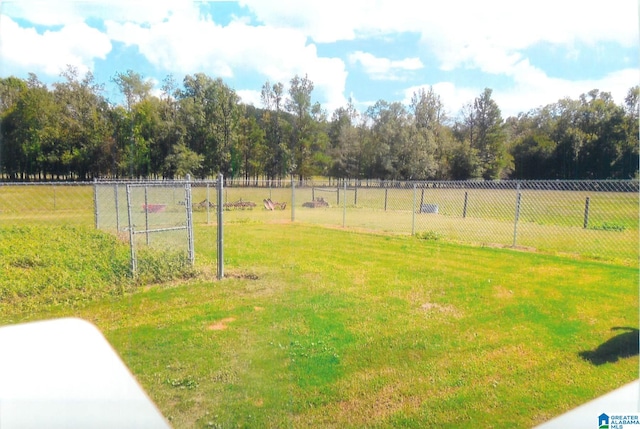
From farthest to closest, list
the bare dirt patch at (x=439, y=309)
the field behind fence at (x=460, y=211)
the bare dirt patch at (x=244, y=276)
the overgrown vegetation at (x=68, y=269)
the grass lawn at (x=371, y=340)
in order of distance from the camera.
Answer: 1. the bare dirt patch at (x=244, y=276)
2. the field behind fence at (x=460, y=211)
3. the overgrown vegetation at (x=68, y=269)
4. the bare dirt patch at (x=439, y=309)
5. the grass lawn at (x=371, y=340)

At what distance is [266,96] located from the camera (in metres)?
2.28

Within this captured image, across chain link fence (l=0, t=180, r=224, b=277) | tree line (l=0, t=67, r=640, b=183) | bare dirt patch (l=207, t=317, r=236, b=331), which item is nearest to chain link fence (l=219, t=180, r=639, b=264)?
tree line (l=0, t=67, r=640, b=183)

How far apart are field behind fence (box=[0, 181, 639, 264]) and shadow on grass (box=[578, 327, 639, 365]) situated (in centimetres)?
126

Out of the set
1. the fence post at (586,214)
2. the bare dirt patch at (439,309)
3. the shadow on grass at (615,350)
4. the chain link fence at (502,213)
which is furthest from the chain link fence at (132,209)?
the fence post at (586,214)

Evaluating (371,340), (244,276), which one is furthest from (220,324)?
(244,276)

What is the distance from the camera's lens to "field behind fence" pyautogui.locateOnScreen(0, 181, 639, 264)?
11.7 feet

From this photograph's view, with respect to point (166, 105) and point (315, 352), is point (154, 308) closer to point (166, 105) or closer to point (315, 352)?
point (315, 352)

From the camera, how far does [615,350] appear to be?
2393mm

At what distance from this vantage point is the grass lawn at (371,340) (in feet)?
5.81

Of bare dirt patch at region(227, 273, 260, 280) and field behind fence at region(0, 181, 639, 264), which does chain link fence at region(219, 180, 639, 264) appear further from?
bare dirt patch at region(227, 273, 260, 280)

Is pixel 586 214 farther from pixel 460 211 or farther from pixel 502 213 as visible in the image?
pixel 460 211

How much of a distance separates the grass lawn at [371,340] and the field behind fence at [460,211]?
0.83m

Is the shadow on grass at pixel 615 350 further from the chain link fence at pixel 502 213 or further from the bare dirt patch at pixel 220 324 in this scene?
the bare dirt patch at pixel 220 324

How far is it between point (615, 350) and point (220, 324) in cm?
263
